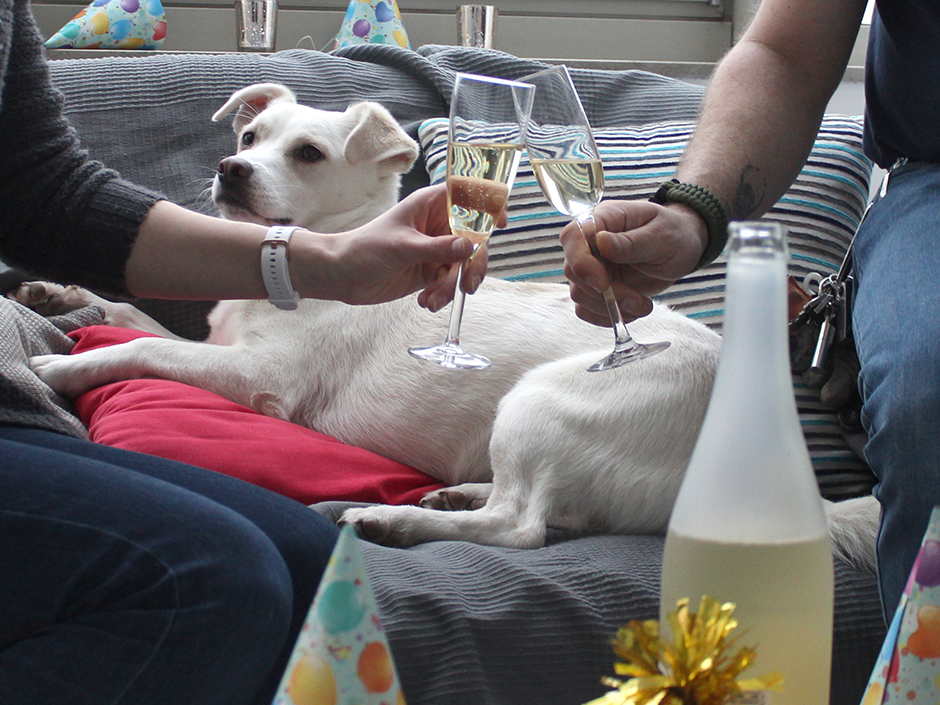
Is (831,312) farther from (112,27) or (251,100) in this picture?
(112,27)

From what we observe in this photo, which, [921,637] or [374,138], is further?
[374,138]

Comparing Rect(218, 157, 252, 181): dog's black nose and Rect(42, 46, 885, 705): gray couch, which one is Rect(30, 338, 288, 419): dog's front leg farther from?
Rect(42, 46, 885, 705): gray couch

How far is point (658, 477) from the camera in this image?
4.50 ft

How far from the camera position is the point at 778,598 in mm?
426

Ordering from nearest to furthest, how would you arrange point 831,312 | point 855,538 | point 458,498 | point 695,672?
point 695,672, point 855,538, point 831,312, point 458,498

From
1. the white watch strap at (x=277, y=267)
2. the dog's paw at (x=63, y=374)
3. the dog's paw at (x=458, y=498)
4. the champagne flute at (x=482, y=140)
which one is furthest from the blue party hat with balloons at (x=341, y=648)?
the dog's paw at (x=63, y=374)

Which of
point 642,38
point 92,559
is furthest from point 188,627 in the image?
point 642,38

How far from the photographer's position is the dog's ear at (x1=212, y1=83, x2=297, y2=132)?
1.93 m

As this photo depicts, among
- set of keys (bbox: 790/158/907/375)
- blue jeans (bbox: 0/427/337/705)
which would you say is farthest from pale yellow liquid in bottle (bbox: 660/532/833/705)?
set of keys (bbox: 790/158/907/375)

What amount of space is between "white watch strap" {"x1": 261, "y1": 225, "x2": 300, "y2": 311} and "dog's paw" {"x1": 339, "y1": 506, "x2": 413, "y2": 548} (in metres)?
0.36

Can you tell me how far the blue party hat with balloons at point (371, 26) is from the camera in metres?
2.74

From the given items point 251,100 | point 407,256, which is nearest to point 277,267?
point 407,256

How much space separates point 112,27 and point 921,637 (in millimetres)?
2694

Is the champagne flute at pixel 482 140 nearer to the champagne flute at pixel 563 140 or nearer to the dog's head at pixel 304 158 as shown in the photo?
the champagne flute at pixel 563 140
